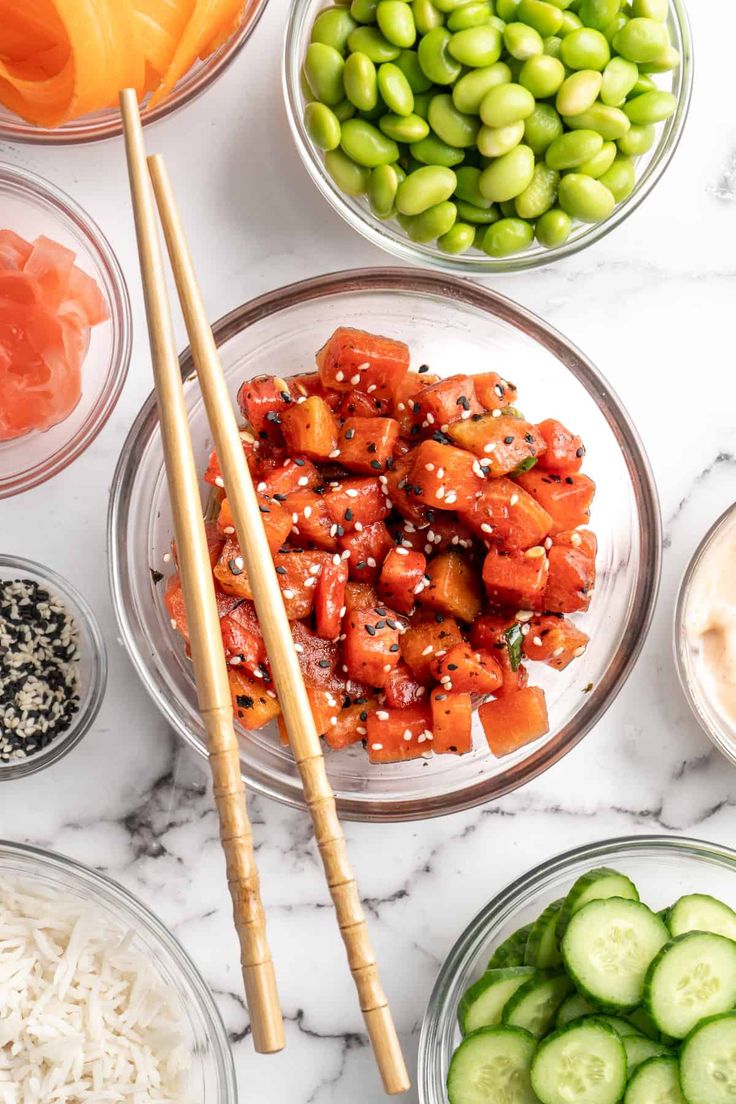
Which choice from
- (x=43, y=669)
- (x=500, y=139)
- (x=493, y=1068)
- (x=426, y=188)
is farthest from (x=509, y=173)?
(x=493, y=1068)

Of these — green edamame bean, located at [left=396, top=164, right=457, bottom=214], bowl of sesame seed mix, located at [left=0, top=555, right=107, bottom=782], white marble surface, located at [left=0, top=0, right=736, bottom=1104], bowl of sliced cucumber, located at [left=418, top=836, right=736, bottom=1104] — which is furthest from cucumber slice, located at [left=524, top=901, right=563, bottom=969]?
green edamame bean, located at [left=396, top=164, right=457, bottom=214]

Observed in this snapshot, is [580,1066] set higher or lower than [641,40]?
lower

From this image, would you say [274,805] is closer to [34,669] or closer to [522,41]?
[34,669]

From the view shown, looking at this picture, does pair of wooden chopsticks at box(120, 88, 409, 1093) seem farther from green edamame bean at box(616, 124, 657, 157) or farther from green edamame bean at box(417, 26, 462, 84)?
green edamame bean at box(616, 124, 657, 157)

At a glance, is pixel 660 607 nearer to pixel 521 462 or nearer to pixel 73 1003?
pixel 521 462

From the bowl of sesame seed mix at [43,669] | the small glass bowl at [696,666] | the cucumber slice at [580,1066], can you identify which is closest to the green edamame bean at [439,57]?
the small glass bowl at [696,666]

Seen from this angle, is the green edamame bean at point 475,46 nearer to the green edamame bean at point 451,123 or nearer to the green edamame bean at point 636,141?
the green edamame bean at point 451,123
